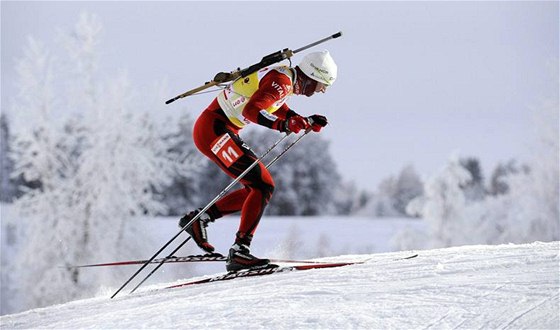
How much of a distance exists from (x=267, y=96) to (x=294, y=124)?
35 cm

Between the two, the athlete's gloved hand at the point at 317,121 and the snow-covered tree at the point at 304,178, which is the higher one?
the snow-covered tree at the point at 304,178

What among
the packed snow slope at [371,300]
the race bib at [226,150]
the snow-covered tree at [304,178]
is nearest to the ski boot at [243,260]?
the packed snow slope at [371,300]

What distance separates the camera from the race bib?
6.02m

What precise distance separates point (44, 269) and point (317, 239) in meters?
15.8

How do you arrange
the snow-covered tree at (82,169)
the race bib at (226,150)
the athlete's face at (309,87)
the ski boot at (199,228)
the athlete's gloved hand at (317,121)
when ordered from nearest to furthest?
the athlete's gloved hand at (317,121), the race bib at (226,150), the athlete's face at (309,87), the ski boot at (199,228), the snow-covered tree at (82,169)

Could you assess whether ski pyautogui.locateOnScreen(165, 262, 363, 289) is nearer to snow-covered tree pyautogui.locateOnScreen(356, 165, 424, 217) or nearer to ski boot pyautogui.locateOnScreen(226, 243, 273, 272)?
ski boot pyautogui.locateOnScreen(226, 243, 273, 272)

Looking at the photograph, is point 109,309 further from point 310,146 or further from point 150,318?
point 310,146

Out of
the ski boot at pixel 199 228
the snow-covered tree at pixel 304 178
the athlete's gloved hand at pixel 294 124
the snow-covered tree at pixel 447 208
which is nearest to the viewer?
the athlete's gloved hand at pixel 294 124

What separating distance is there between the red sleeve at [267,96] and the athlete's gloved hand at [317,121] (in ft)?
0.74

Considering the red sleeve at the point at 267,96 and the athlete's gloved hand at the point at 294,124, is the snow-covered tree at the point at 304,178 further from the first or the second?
the athlete's gloved hand at the point at 294,124

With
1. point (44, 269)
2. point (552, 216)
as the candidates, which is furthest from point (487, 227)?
point (44, 269)

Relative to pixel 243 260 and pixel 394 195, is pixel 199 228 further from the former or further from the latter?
pixel 394 195

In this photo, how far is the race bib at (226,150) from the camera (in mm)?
6023

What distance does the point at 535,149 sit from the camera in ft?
88.2
